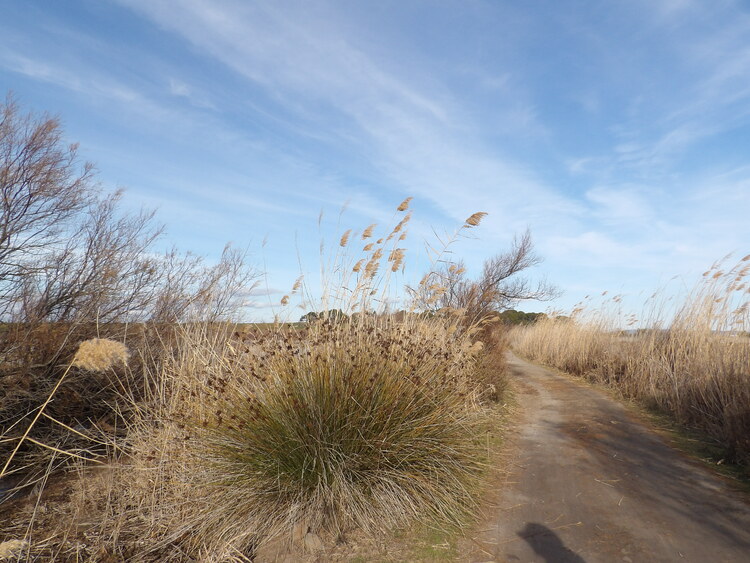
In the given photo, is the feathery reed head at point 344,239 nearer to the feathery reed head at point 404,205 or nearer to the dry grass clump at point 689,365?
the feathery reed head at point 404,205

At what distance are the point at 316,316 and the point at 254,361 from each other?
2.43ft

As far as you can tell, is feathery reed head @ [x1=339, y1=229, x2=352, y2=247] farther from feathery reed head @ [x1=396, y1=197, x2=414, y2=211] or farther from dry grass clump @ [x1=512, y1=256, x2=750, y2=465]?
dry grass clump @ [x1=512, y1=256, x2=750, y2=465]

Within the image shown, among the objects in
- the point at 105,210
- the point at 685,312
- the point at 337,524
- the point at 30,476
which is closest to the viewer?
the point at 337,524

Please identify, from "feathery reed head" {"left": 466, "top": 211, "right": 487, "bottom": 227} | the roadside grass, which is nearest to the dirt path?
the roadside grass

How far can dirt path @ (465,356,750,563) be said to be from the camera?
9.95ft

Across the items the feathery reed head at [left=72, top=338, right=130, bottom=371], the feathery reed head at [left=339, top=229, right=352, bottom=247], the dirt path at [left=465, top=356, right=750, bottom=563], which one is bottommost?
the dirt path at [left=465, top=356, right=750, bottom=563]

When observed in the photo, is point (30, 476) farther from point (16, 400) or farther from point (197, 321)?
point (197, 321)

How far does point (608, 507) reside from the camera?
3.64 metres

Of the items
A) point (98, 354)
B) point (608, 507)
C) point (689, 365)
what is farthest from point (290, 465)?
point (689, 365)

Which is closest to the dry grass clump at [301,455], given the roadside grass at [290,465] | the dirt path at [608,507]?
the roadside grass at [290,465]

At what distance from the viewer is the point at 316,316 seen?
14.9 ft

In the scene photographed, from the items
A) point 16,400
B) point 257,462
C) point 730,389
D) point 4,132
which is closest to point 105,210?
point 4,132

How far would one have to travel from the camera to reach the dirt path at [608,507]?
303 centimetres

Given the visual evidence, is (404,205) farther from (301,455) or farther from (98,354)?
(98,354)
